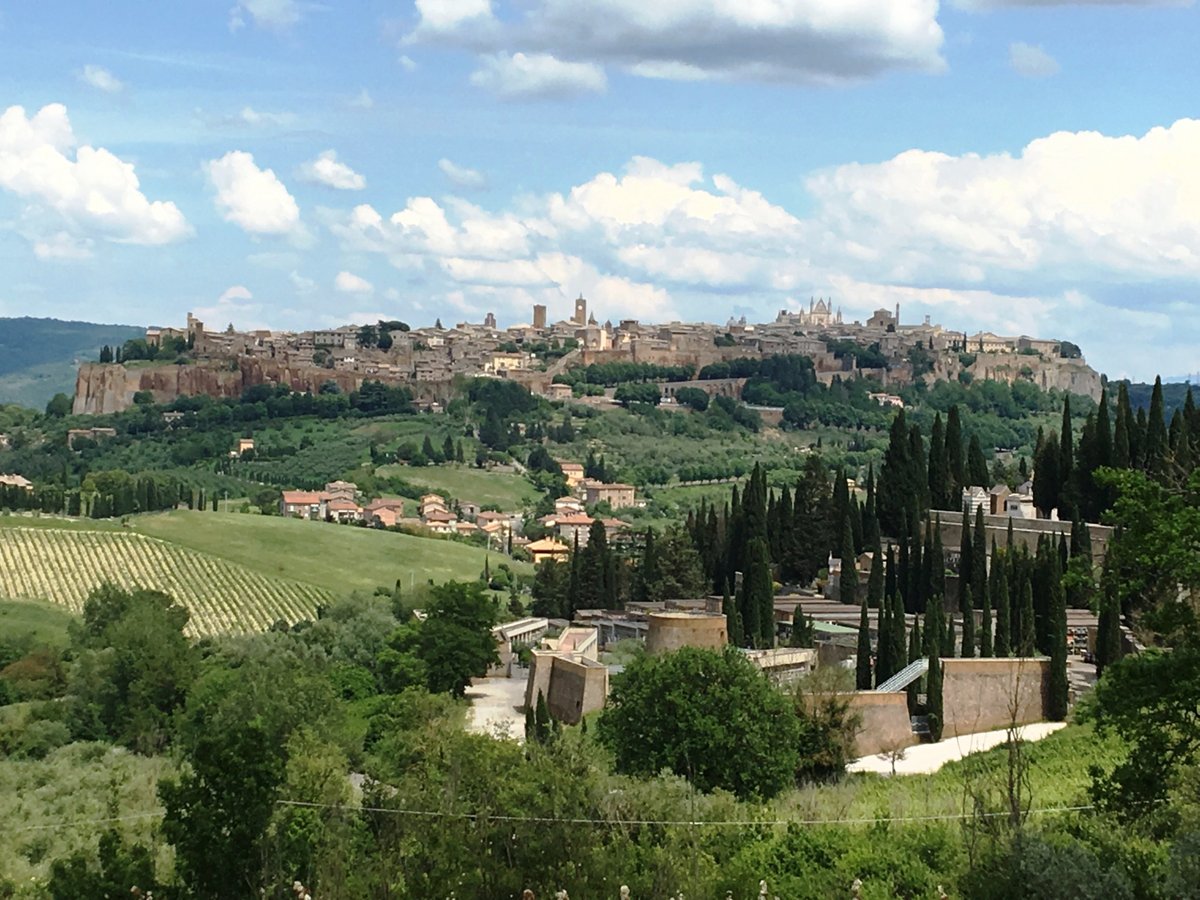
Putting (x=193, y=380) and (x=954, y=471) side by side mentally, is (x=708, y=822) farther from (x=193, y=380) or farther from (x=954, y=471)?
(x=193, y=380)

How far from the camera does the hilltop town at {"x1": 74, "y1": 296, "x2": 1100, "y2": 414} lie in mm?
138000

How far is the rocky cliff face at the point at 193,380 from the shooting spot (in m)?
138

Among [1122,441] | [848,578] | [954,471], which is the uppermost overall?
[1122,441]

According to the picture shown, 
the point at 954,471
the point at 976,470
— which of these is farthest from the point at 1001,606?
the point at 976,470

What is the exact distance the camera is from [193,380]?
140 metres

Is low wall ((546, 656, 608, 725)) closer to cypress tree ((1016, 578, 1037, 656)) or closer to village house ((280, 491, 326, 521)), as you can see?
cypress tree ((1016, 578, 1037, 656))

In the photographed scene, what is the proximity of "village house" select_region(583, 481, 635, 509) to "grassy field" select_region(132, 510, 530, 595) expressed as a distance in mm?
16697

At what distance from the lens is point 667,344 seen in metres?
148

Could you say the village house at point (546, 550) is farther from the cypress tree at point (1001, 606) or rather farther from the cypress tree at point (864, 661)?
the cypress tree at point (864, 661)

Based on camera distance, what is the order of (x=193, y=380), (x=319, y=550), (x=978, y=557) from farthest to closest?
(x=193, y=380) → (x=319, y=550) → (x=978, y=557)

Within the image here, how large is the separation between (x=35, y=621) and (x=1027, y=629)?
116 ft

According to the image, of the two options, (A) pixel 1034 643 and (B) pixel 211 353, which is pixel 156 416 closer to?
(B) pixel 211 353

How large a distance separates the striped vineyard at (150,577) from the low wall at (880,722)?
3042 cm

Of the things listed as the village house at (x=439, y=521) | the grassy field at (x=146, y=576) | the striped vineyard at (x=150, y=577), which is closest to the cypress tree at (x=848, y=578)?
the striped vineyard at (x=150, y=577)
